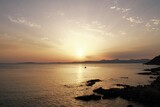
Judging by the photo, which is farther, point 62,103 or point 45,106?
point 62,103

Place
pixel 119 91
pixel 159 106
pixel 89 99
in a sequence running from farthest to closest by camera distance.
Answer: pixel 119 91
pixel 89 99
pixel 159 106

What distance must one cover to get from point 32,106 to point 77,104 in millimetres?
11221

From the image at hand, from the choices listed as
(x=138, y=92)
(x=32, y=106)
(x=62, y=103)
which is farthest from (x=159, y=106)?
(x=32, y=106)

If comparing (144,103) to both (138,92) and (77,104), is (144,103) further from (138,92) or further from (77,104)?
(77,104)

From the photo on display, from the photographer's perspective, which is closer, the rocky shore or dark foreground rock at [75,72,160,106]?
the rocky shore

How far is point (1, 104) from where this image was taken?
150 feet

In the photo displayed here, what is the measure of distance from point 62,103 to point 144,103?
21.2m

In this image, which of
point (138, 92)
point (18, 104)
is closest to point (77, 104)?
point (18, 104)

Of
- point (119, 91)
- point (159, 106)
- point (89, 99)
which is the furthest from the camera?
point (119, 91)

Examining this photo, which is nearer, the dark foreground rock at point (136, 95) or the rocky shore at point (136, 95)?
the rocky shore at point (136, 95)

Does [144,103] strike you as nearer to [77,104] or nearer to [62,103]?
[77,104]

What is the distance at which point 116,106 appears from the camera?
46.1 metres

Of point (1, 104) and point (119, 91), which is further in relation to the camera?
point (119, 91)

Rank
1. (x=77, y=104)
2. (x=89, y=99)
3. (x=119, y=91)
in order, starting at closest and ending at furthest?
(x=77, y=104) < (x=89, y=99) < (x=119, y=91)
